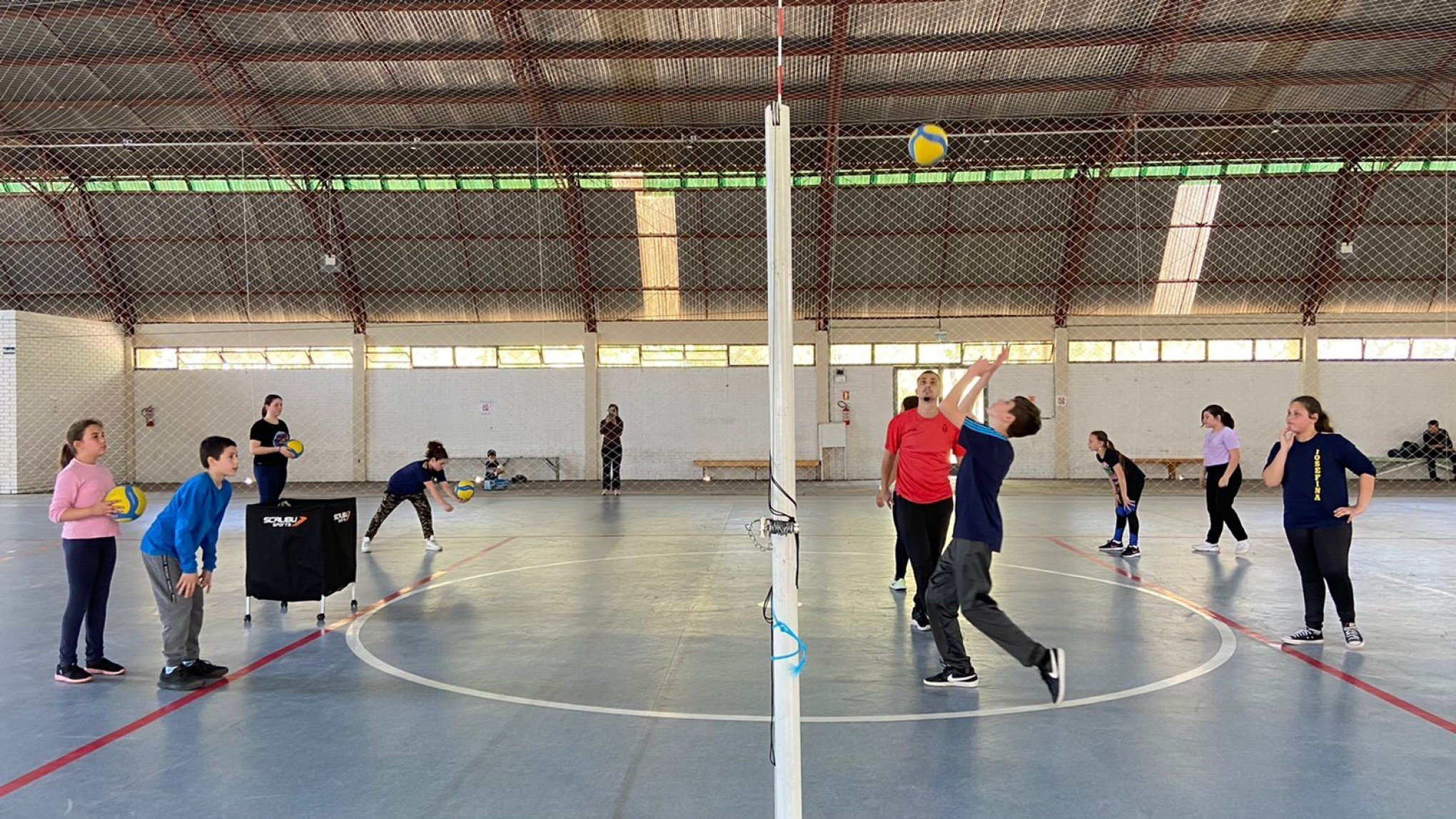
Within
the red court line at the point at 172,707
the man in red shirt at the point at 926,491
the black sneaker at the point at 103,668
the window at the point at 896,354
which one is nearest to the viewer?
the red court line at the point at 172,707

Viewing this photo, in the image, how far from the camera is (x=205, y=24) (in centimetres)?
1864

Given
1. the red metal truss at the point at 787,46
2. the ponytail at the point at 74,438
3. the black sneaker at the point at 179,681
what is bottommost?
the black sneaker at the point at 179,681

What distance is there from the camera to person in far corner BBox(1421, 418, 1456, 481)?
2497 cm

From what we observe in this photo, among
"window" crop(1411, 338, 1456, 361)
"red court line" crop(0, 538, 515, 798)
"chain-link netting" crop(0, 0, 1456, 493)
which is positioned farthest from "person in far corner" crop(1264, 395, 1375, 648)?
"window" crop(1411, 338, 1456, 361)

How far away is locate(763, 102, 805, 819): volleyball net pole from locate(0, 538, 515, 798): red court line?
3.84 metres

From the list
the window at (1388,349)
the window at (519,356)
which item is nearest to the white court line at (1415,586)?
the window at (1388,349)

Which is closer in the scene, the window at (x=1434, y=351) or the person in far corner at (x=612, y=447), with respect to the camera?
the person in far corner at (x=612, y=447)

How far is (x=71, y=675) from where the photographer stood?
6.29 m

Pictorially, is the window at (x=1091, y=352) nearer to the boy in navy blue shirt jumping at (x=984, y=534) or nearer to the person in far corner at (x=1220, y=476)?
the person in far corner at (x=1220, y=476)

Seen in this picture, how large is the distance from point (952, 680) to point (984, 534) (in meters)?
1.13

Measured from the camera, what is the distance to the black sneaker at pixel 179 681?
6.11 meters

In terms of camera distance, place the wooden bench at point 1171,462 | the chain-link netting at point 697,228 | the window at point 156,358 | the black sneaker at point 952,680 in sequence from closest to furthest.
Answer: the black sneaker at point 952,680
the chain-link netting at point 697,228
the wooden bench at point 1171,462
the window at point 156,358

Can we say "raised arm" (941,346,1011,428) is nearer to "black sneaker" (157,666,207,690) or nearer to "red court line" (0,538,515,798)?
"red court line" (0,538,515,798)

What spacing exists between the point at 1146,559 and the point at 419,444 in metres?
21.1
